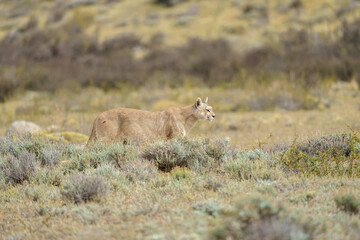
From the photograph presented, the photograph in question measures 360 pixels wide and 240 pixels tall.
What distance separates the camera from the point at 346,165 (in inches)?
271

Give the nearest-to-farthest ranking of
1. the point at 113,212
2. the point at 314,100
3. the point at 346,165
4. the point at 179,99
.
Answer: the point at 113,212 < the point at 346,165 < the point at 314,100 < the point at 179,99

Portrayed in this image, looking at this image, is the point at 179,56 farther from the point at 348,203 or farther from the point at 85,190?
the point at 348,203

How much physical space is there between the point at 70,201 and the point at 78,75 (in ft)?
76.9

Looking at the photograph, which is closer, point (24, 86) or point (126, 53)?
point (24, 86)

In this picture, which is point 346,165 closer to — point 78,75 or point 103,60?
point 78,75

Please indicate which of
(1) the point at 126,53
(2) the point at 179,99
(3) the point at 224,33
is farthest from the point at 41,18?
(2) the point at 179,99

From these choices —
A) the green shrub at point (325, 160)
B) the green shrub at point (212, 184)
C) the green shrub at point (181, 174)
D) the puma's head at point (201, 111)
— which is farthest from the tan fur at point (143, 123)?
the green shrub at point (212, 184)

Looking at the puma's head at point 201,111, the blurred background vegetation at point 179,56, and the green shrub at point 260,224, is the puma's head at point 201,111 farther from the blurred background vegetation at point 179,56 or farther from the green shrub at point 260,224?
the green shrub at point 260,224

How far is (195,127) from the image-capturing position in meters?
12.9

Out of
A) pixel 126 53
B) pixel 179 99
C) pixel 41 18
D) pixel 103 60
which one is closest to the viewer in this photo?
pixel 179 99

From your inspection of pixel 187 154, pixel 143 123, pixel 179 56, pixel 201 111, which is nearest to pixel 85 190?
A: pixel 187 154

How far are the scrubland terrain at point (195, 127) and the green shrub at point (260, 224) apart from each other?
0.01 m

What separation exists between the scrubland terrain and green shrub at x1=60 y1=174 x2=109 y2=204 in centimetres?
2

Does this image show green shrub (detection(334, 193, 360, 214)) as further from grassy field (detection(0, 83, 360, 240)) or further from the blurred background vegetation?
the blurred background vegetation
